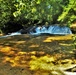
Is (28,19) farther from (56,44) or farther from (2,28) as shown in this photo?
(56,44)

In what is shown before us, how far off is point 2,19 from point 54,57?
14084mm

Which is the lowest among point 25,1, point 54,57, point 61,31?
point 61,31

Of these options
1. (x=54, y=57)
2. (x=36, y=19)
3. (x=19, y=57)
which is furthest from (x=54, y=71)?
(x=36, y=19)

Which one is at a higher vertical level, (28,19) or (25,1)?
(25,1)

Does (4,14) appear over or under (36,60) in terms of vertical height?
over

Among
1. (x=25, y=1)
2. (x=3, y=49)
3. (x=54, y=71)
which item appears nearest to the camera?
(x=54, y=71)

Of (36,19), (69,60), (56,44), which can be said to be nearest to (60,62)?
(69,60)

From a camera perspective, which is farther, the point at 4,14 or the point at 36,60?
the point at 4,14

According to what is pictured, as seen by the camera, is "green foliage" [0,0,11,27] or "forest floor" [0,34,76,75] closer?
"forest floor" [0,34,76,75]

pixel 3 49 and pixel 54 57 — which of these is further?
pixel 3 49

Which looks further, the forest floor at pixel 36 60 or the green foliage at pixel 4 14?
the green foliage at pixel 4 14

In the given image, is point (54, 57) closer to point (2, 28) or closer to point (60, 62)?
point (60, 62)

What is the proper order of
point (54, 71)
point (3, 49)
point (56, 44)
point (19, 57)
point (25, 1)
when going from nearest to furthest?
point (54, 71), point (25, 1), point (19, 57), point (3, 49), point (56, 44)

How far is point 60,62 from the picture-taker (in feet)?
41.8
